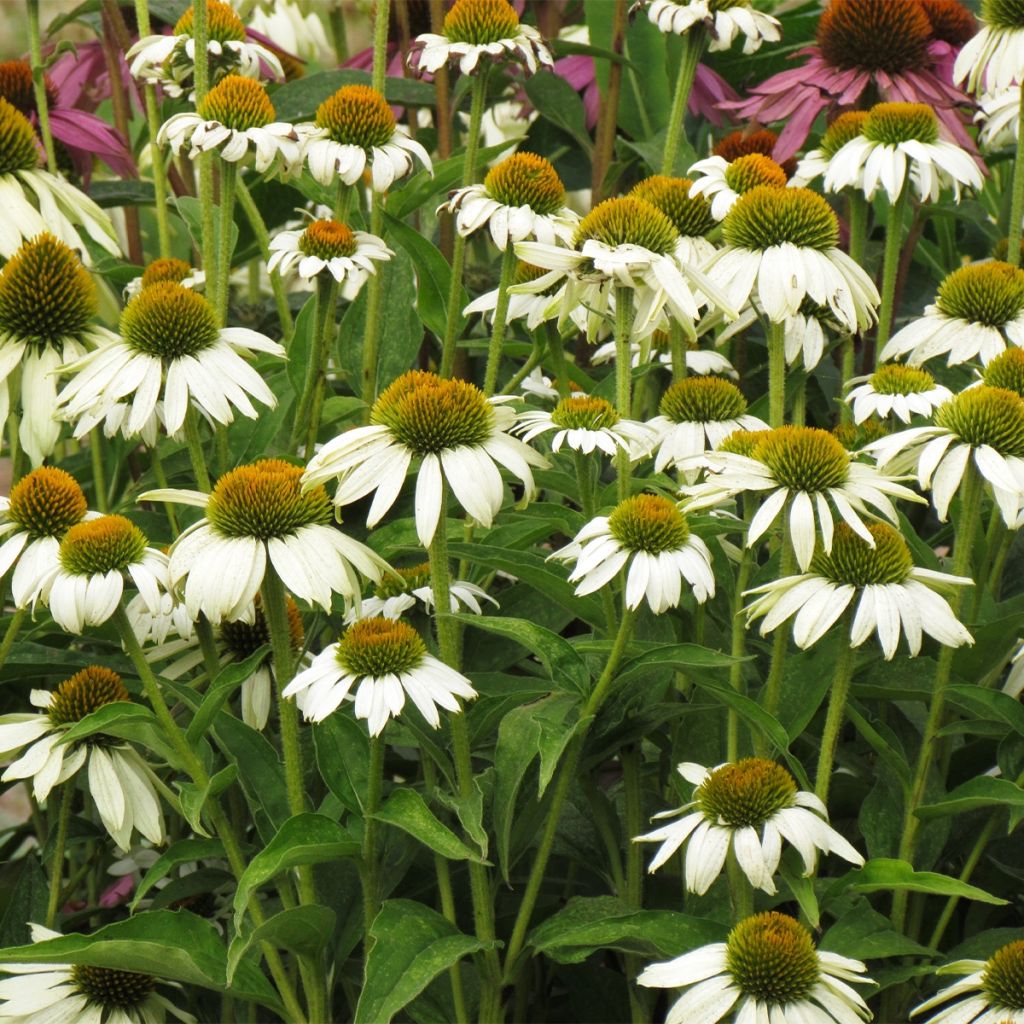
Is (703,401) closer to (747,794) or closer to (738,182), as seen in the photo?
(738,182)

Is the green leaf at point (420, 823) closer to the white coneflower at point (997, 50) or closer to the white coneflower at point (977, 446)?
the white coneflower at point (977, 446)

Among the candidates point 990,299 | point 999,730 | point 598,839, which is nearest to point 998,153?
point 990,299

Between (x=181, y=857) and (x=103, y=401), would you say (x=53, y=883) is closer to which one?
(x=181, y=857)

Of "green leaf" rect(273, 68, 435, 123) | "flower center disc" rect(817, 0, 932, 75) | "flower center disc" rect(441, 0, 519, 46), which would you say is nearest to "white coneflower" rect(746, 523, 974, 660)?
"flower center disc" rect(441, 0, 519, 46)

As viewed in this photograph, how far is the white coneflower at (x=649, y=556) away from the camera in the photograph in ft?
3.30

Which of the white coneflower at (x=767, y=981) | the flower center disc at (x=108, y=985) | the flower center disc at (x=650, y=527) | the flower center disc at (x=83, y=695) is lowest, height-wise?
the flower center disc at (x=108, y=985)

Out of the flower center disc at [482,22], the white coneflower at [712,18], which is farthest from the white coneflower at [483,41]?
the white coneflower at [712,18]

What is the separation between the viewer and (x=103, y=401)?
44.4 inches

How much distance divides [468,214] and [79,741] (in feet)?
1.73

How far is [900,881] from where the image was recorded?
100cm

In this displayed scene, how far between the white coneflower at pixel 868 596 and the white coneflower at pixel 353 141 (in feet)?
1.89

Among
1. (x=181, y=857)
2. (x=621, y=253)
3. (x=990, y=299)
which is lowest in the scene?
(x=181, y=857)

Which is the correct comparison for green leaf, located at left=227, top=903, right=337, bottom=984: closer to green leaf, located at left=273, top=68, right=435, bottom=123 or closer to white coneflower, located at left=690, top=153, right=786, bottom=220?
white coneflower, located at left=690, top=153, right=786, bottom=220

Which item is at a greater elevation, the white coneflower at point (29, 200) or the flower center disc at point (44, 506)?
the white coneflower at point (29, 200)
